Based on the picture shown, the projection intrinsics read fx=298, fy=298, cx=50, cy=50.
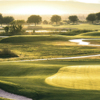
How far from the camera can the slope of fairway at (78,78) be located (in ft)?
63.1

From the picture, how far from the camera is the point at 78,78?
21531mm

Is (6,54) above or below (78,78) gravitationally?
below

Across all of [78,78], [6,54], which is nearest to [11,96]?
[78,78]

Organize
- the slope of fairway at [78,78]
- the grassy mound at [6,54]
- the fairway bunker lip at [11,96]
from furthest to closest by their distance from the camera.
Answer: the grassy mound at [6,54], the slope of fairway at [78,78], the fairway bunker lip at [11,96]

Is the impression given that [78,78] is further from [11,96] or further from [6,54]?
[6,54]

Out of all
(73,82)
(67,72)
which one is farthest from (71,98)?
(67,72)

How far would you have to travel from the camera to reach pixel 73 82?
2006 centimetres

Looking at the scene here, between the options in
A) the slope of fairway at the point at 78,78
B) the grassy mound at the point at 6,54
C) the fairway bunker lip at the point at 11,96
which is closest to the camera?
the fairway bunker lip at the point at 11,96

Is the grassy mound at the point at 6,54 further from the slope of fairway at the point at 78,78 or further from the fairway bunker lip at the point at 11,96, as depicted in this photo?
the fairway bunker lip at the point at 11,96

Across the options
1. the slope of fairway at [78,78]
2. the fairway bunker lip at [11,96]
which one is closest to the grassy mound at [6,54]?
the slope of fairway at [78,78]

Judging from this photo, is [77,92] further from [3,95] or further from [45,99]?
[3,95]

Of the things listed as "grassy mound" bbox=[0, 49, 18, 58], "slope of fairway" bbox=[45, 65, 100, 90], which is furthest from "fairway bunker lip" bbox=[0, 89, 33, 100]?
"grassy mound" bbox=[0, 49, 18, 58]

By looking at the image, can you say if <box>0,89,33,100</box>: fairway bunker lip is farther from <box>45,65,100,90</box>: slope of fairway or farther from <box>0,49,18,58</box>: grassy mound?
<box>0,49,18,58</box>: grassy mound

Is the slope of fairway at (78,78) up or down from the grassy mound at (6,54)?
up
